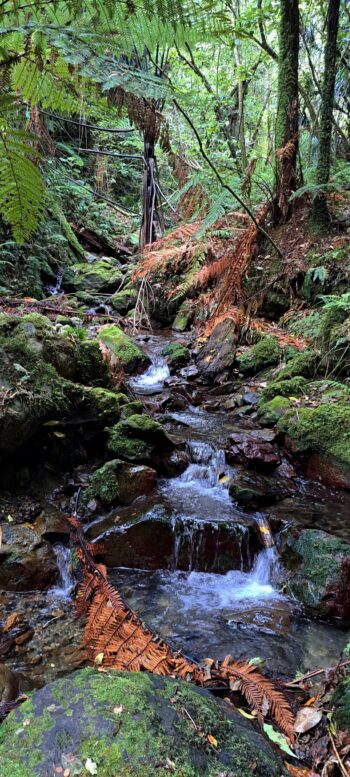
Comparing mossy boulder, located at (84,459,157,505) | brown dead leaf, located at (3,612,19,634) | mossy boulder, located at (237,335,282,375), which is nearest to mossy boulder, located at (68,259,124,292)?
mossy boulder, located at (237,335,282,375)

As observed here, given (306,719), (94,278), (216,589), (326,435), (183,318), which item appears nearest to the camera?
(306,719)

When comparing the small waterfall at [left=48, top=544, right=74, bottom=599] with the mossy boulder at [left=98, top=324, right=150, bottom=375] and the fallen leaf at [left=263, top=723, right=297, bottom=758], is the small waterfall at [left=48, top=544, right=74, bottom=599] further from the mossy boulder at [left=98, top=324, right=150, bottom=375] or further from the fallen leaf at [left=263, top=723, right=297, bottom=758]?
the mossy boulder at [left=98, top=324, right=150, bottom=375]

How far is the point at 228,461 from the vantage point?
5004mm

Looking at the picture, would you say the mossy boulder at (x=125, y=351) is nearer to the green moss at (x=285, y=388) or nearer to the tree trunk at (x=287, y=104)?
the green moss at (x=285, y=388)

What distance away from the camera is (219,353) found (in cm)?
726

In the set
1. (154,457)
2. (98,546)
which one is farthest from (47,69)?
(154,457)

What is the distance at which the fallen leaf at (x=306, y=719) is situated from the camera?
2.08 meters

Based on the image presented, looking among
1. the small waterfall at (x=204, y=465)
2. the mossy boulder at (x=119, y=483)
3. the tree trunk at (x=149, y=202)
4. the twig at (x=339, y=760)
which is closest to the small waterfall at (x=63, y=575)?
the mossy boulder at (x=119, y=483)

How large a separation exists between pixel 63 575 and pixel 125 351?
4.54 m

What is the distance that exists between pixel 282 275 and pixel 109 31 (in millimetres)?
5976

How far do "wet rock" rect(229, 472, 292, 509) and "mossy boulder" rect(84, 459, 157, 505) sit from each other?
871 mm

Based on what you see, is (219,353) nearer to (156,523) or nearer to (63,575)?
(156,523)

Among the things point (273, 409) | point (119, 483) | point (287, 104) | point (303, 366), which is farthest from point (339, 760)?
point (287, 104)

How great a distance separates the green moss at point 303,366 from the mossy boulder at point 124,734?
4713 millimetres
